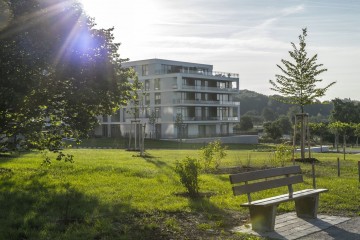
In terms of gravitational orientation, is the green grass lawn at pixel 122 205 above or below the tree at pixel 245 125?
below

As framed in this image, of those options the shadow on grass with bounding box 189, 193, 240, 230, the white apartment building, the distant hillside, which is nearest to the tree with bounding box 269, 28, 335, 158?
the shadow on grass with bounding box 189, 193, 240, 230

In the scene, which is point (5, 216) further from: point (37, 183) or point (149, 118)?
point (149, 118)

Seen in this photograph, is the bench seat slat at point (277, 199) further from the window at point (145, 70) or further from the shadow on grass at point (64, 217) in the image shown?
the window at point (145, 70)

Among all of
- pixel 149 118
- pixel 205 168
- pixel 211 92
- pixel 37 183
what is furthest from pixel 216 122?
pixel 37 183

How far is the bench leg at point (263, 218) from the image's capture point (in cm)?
744

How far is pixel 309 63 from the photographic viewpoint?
21562mm

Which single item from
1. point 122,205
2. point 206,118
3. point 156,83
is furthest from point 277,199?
point 206,118

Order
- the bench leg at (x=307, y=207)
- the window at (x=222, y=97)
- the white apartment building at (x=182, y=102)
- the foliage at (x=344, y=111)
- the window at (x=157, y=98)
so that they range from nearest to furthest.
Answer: the bench leg at (x=307, y=207) → the white apartment building at (x=182, y=102) → the window at (x=157, y=98) → the window at (x=222, y=97) → the foliage at (x=344, y=111)

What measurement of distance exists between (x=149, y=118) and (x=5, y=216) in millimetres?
58302

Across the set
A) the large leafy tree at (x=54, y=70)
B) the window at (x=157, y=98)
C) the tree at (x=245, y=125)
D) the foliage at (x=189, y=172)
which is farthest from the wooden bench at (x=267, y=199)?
the tree at (x=245, y=125)

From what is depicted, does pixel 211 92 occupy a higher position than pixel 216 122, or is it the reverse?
pixel 211 92

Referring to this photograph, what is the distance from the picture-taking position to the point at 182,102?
69938mm

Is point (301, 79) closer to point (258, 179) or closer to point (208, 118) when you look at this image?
point (258, 179)

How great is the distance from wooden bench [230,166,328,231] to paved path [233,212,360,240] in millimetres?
172
